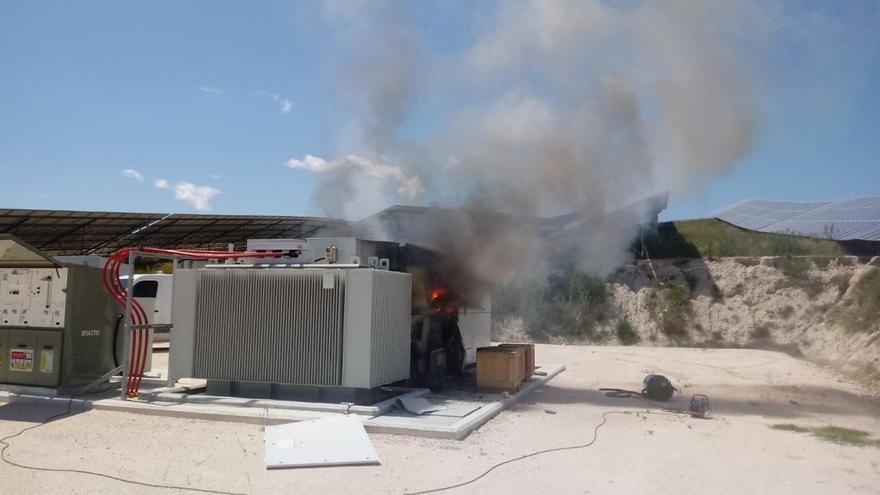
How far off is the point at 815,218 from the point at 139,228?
35967 millimetres

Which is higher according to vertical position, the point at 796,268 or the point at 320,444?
the point at 796,268

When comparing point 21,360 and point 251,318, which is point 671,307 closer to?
point 251,318

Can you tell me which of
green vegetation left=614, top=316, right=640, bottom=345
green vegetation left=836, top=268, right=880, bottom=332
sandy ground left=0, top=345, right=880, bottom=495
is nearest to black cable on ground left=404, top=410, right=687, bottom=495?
sandy ground left=0, top=345, right=880, bottom=495

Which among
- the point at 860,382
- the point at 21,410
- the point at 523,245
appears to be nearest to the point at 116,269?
the point at 21,410

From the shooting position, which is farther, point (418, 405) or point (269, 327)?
point (269, 327)

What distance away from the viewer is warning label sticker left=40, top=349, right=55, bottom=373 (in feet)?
36.8

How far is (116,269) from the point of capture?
38.3 ft

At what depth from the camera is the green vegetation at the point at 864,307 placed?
2108cm

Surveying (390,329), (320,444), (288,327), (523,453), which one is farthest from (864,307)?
(320,444)

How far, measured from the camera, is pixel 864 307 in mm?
22547

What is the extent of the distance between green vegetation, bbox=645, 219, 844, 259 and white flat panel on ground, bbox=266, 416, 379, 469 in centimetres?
2904

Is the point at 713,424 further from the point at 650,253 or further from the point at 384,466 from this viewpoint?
the point at 650,253

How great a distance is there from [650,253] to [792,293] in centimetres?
845

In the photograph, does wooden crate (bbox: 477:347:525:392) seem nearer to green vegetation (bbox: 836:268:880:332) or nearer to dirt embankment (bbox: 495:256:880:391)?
green vegetation (bbox: 836:268:880:332)
